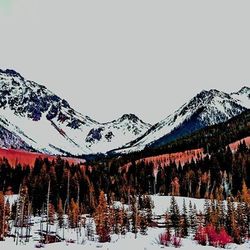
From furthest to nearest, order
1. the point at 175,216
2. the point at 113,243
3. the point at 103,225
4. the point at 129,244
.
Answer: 1. the point at 175,216
2. the point at 103,225
3. the point at 113,243
4. the point at 129,244

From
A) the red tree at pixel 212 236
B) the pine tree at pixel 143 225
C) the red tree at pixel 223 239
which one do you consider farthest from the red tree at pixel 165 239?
the pine tree at pixel 143 225

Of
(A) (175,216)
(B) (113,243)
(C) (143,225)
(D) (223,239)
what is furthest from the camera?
(A) (175,216)

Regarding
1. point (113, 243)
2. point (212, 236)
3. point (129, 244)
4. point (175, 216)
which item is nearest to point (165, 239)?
point (129, 244)

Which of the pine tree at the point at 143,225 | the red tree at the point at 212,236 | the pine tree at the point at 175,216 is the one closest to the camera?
the red tree at the point at 212,236

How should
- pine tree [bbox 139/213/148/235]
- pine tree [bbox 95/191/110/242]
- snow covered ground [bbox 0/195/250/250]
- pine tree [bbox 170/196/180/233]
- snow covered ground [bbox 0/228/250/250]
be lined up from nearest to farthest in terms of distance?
1. snow covered ground [bbox 0/195/250/250]
2. snow covered ground [bbox 0/228/250/250]
3. pine tree [bbox 95/191/110/242]
4. pine tree [bbox 139/213/148/235]
5. pine tree [bbox 170/196/180/233]

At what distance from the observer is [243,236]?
260ft

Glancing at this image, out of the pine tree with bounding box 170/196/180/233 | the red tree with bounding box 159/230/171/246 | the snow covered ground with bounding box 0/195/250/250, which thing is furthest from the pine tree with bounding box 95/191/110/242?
the pine tree with bounding box 170/196/180/233

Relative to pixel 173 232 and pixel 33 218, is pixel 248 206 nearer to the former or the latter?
pixel 173 232

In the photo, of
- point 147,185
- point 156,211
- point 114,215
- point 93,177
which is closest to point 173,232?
point 114,215

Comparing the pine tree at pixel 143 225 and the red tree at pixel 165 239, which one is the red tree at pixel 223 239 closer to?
the red tree at pixel 165 239

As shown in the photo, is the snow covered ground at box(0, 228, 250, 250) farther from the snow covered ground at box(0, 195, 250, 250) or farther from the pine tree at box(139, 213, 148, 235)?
the pine tree at box(139, 213, 148, 235)

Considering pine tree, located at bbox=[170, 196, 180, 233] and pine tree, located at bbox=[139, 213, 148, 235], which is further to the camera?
pine tree, located at bbox=[170, 196, 180, 233]

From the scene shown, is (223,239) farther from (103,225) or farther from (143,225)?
(103,225)

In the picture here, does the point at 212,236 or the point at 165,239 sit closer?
the point at 165,239
